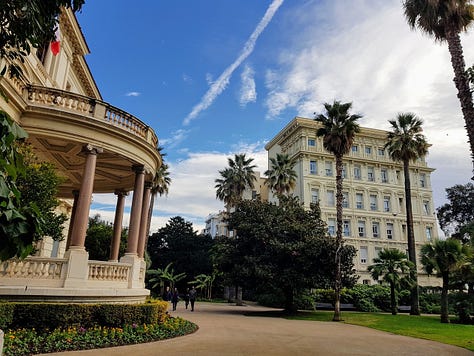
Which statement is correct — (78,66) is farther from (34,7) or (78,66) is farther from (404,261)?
(404,261)

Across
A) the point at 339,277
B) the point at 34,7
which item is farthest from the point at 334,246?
the point at 34,7

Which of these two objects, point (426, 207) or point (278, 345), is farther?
point (426, 207)

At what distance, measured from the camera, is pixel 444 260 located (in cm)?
2459

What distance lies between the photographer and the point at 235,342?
1220 cm

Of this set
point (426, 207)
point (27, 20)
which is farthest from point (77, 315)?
point (426, 207)

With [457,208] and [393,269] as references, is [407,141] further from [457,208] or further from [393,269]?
[457,208]

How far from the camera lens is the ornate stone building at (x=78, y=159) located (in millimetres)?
11203

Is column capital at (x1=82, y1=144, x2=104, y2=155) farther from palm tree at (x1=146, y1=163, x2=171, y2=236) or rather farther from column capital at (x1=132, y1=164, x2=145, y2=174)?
palm tree at (x1=146, y1=163, x2=171, y2=236)

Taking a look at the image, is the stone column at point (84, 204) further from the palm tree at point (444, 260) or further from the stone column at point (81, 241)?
the palm tree at point (444, 260)

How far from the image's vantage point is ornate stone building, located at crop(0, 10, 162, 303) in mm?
11203

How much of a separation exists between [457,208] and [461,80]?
164ft

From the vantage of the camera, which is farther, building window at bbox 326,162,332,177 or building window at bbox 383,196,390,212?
building window at bbox 383,196,390,212

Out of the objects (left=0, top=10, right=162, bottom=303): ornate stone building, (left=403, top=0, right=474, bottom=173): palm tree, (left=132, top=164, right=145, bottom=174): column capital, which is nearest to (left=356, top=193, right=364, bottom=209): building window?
(left=403, top=0, right=474, bottom=173): palm tree

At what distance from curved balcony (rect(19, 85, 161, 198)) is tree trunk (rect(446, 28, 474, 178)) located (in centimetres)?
1216
